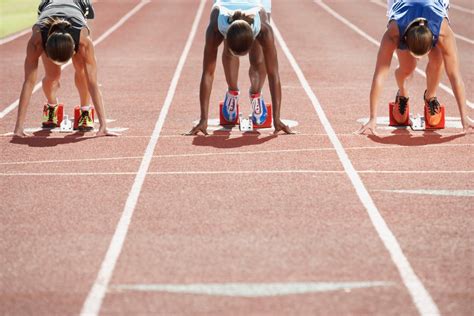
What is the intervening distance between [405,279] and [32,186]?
3.97m

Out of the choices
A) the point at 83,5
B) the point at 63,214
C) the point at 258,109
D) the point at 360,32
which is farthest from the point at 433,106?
the point at 360,32

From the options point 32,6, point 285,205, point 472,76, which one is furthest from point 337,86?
point 32,6

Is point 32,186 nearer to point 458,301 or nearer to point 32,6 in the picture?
point 458,301

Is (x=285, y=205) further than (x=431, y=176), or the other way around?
(x=431, y=176)

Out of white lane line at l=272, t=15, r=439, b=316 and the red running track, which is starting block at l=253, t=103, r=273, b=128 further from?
white lane line at l=272, t=15, r=439, b=316

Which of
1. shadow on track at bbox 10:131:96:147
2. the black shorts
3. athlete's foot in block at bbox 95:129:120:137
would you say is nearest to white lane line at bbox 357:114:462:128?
athlete's foot in block at bbox 95:129:120:137

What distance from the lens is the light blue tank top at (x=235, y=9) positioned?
11398mm

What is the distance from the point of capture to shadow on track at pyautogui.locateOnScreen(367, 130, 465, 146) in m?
11.5

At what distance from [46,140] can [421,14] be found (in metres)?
3.89

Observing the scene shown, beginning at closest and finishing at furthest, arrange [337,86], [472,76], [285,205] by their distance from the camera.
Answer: [285,205], [337,86], [472,76]

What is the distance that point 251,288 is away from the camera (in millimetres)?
6383

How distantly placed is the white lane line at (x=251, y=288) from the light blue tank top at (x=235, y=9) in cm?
517

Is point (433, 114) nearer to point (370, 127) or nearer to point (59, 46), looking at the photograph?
point (370, 127)

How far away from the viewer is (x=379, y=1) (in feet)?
130
